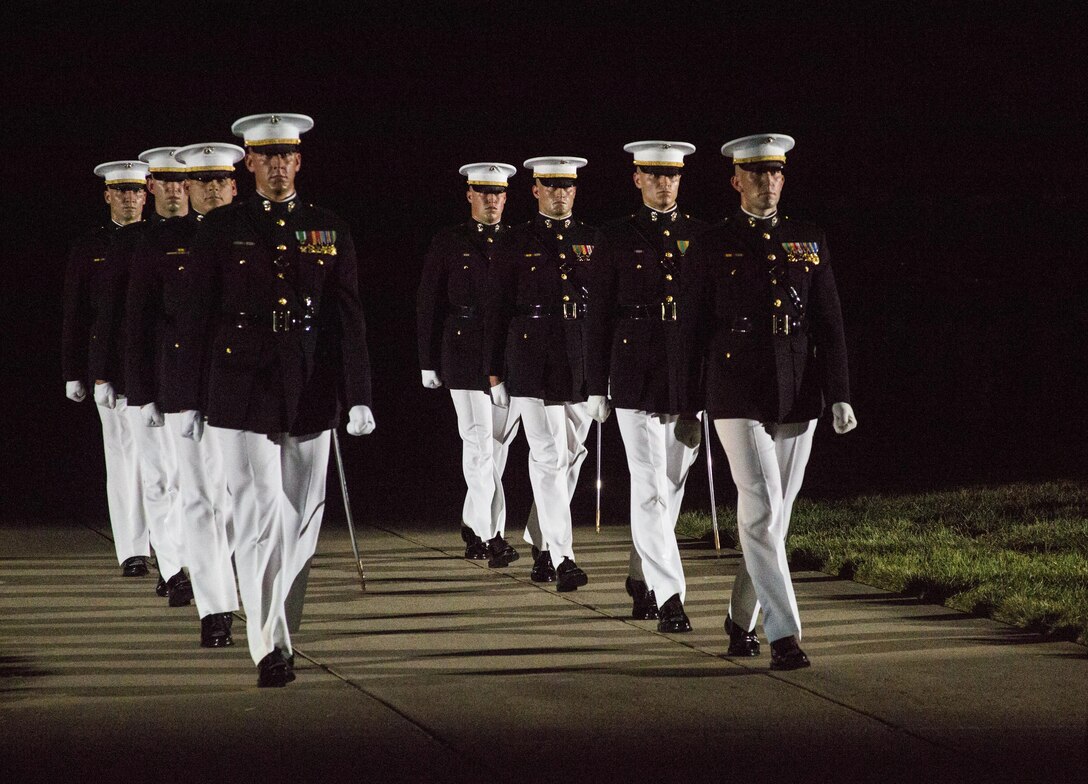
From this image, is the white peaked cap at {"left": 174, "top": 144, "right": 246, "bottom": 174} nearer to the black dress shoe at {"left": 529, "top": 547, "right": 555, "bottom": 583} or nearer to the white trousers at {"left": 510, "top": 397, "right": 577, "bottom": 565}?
the white trousers at {"left": 510, "top": 397, "right": 577, "bottom": 565}

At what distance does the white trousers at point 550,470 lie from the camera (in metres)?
9.09

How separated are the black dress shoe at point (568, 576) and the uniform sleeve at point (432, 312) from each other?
6.51 ft

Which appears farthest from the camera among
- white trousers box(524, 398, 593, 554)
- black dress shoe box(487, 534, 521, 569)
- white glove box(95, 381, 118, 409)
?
black dress shoe box(487, 534, 521, 569)

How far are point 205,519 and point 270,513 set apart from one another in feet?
4.39

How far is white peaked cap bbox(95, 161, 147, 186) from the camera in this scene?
31.7 ft

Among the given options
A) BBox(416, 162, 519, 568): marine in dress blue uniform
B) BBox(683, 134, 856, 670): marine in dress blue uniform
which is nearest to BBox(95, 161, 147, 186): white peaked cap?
BBox(416, 162, 519, 568): marine in dress blue uniform

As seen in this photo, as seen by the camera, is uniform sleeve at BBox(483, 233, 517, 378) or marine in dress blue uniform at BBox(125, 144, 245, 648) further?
uniform sleeve at BBox(483, 233, 517, 378)

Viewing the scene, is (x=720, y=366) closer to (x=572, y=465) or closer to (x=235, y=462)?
(x=235, y=462)

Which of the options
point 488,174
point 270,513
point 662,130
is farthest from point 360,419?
point 662,130

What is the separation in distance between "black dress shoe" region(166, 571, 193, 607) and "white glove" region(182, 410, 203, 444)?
199 cm

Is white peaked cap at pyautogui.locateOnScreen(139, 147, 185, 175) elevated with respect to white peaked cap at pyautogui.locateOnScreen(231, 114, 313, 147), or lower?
lower

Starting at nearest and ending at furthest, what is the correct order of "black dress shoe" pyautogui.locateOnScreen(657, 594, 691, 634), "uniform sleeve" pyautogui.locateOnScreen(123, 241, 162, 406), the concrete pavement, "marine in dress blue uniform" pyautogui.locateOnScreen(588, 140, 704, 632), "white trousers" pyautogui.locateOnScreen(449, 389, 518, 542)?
the concrete pavement → "black dress shoe" pyautogui.locateOnScreen(657, 594, 691, 634) → "marine in dress blue uniform" pyautogui.locateOnScreen(588, 140, 704, 632) → "uniform sleeve" pyautogui.locateOnScreen(123, 241, 162, 406) → "white trousers" pyautogui.locateOnScreen(449, 389, 518, 542)

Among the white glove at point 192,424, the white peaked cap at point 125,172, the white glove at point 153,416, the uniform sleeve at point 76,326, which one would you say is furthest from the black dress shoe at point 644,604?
the white peaked cap at point 125,172

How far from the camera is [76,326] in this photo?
383 inches
